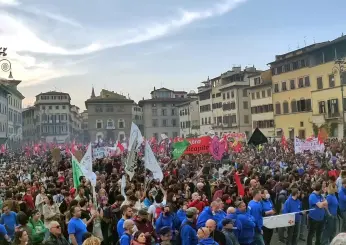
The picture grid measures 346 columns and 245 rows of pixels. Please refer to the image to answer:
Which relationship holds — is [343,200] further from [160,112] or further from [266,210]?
[160,112]

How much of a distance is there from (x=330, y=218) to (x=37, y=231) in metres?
6.50

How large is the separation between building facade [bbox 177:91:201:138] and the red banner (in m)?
66.6

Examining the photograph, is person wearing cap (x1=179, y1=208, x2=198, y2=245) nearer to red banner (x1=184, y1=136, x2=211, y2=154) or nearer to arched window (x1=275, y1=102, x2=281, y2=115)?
red banner (x1=184, y1=136, x2=211, y2=154)

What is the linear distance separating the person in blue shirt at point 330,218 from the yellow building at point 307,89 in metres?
44.3

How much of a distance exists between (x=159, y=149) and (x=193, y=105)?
57.7 meters

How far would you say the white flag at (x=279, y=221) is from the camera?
10641mm

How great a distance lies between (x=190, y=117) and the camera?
4011 inches

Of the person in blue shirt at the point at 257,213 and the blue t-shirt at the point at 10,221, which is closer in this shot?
the blue t-shirt at the point at 10,221

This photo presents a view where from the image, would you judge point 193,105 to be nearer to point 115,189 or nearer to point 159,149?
point 159,149

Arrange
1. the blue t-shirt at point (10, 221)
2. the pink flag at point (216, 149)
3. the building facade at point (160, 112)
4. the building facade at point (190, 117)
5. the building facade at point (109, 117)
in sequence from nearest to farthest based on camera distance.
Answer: the blue t-shirt at point (10, 221) < the pink flag at point (216, 149) < the building facade at point (190, 117) < the building facade at point (160, 112) < the building facade at point (109, 117)

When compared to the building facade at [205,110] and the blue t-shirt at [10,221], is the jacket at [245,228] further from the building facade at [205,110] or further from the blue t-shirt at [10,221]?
the building facade at [205,110]

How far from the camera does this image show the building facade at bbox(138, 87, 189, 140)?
4434 inches

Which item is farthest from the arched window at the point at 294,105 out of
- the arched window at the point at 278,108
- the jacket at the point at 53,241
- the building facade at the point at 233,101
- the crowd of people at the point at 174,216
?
the jacket at the point at 53,241

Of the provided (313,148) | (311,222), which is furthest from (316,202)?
(313,148)
